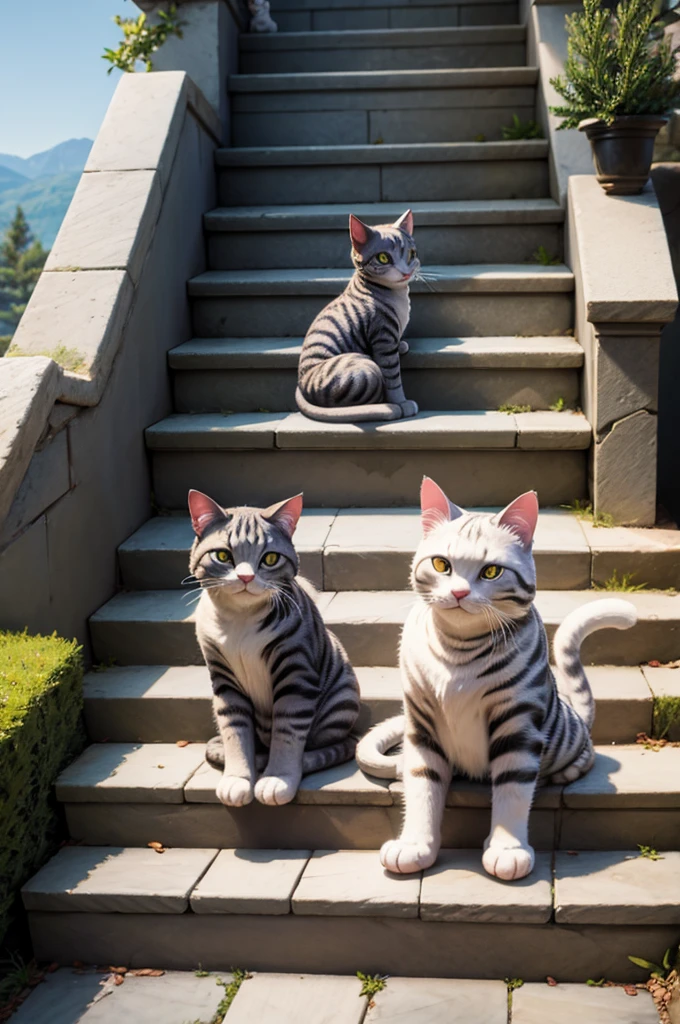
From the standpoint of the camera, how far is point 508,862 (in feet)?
9.50

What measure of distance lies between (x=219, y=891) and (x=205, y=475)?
6.84ft

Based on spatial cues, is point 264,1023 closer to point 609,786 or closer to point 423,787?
point 423,787

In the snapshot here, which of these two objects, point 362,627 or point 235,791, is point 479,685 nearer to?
point 235,791

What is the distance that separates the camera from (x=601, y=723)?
11.5ft

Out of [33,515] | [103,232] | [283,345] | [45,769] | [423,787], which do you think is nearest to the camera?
[423,787]

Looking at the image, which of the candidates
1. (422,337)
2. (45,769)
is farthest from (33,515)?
(422,337)

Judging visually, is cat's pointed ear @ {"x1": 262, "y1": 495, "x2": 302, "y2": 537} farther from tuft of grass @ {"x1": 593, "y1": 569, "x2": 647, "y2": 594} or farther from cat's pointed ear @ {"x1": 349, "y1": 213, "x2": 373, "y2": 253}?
cat's pointed ear @ {"x1": 349, "y1": 213, "x2": 373, "y2": 253}

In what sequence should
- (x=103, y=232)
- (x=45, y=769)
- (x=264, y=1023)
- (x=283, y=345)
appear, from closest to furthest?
1. (x=264, y=1023)
2. (x=45, y=769)
3. (x=103, y=232)
4. (x=283, y=345)

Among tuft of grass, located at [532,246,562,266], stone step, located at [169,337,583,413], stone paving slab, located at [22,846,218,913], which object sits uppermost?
tuft of grass, located at [532,246,562,266]

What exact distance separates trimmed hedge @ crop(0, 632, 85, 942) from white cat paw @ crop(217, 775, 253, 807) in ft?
1.88

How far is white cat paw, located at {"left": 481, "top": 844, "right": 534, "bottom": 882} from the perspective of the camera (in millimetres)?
2898

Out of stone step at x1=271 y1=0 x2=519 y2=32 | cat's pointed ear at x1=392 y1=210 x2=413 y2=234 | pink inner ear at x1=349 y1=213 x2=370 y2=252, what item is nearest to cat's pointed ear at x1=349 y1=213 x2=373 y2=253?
pink inner ear at x1=349 y1=213 x2=370 y2=252

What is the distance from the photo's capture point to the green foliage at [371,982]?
293cm

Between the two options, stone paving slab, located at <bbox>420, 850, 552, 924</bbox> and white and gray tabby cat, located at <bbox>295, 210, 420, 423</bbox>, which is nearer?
stone paving slab, located at <bbox>420, 850, 552, 924</bbox>
